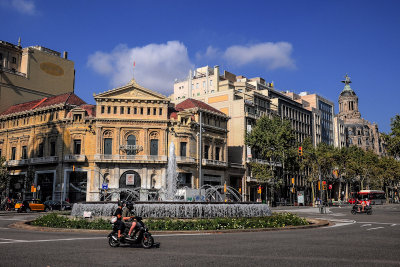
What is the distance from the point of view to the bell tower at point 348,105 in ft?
456

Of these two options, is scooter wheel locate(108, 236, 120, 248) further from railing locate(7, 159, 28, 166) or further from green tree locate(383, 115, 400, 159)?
railing locate(7, 159, 28, 166)

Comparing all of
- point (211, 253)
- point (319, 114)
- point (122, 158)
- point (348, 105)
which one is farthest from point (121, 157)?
point (348, 105)

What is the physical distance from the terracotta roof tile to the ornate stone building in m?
89.3

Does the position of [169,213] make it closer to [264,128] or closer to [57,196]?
[57,196]

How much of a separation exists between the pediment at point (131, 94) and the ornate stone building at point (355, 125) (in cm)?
8321

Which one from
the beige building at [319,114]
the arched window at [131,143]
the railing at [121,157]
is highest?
the beige building at [319,114]

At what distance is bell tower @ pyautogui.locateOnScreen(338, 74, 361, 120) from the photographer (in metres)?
139

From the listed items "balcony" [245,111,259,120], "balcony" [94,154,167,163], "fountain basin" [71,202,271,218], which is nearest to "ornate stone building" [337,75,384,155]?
"balcony" [245,111,259,120]

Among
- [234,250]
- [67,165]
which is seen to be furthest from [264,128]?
[234,250]

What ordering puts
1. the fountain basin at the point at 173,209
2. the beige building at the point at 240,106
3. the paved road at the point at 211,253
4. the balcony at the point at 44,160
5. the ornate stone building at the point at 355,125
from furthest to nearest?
1. the ornate stone building at the point at 355,125
2. the beige building at the point at 240,106
3. the balcony at the point at 44,160
4. the fountain basin at the point at 173,209
5. the paved road at the point at 211,253

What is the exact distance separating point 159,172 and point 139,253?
4827 centimetres

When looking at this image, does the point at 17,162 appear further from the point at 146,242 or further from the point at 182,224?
the point at 146,242

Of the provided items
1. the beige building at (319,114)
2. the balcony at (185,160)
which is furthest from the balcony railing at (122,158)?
the beige building at (319,114)

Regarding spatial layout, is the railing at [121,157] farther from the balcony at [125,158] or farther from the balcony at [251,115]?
the balcony at [251,115]
